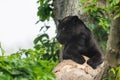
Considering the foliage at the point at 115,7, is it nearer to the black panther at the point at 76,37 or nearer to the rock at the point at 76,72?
the rock at the point at 76,72

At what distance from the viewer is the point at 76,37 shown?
873 centimetres

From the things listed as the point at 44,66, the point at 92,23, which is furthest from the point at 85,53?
the point at 44,66

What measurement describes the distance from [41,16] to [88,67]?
283 centimetres

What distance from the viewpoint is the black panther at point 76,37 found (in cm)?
857

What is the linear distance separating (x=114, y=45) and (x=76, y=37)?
7.74 ft

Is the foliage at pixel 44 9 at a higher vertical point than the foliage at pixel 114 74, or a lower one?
higher

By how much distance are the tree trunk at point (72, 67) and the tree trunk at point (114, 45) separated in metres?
0.14

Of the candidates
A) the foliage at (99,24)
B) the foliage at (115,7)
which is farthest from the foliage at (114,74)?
the foliage at (99,24)

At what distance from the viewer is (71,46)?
28.0ft

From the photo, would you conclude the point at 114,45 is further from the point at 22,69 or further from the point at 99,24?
the point at 99,24

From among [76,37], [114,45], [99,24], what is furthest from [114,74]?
[99,24]

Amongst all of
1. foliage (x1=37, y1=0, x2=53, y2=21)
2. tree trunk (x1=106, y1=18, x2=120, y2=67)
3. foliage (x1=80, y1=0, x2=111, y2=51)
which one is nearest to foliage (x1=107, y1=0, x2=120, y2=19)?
tree trunk (x1=106, y1=18, x2=120, y2=67)

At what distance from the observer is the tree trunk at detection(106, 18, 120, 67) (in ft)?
20.3

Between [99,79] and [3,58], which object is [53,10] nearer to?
[99,79]
